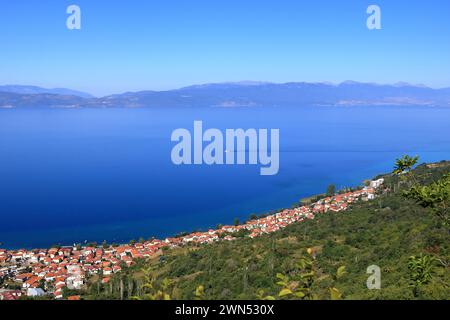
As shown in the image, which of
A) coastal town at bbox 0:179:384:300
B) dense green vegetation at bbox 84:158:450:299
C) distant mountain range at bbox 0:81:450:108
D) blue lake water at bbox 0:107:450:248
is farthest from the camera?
distant mountain range at bbox 0:81:450:108

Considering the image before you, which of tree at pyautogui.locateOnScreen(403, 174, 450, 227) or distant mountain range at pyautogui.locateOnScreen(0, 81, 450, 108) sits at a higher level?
distant mountain range at pyautogui.locateOnScreen(0, 81, 450, 108)

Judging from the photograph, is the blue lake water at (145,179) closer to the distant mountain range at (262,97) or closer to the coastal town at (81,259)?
the coastal town at (81,259)

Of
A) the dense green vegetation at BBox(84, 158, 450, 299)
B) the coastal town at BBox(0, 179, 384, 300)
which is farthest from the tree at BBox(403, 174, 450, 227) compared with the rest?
the coastal town at BBox(0, 179, 384, 300)

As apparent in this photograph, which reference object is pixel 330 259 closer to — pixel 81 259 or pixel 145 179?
pixel 81 259

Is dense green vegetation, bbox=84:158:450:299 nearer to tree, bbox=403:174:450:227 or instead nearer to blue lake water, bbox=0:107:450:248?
tree, bbox=403:174:450:227

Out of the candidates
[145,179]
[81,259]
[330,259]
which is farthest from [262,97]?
[330,259]

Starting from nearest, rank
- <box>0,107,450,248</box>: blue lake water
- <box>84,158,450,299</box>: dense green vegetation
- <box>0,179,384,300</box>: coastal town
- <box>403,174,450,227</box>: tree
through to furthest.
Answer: <box>403,174,450,227</box>: tree < <box>84,158,450,299</box>: dense green vegetation < <box>0,179,384,300</box>: coastal town < <box>0,107,450,248</box>: blue lake water

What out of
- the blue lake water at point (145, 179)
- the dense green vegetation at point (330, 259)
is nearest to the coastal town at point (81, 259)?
the dense green vegetation at point (330, 259)
